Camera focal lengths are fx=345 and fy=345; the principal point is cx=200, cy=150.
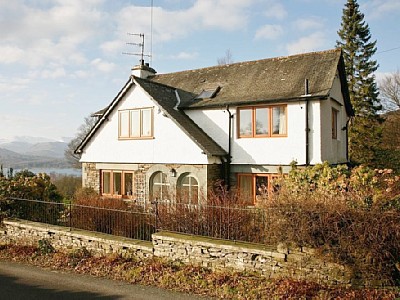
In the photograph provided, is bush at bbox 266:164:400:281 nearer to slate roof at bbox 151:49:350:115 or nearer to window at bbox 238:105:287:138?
window at bbox 238:105:287:138

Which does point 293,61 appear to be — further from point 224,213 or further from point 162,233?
point 162,233

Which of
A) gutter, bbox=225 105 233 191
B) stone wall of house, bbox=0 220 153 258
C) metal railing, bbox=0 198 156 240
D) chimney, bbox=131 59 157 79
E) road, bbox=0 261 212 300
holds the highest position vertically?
chimney, bbox=131 59 157 79

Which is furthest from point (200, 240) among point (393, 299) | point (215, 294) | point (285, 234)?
point (393, 299)

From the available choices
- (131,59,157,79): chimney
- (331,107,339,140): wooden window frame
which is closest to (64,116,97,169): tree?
(131,59,157,79): chimney

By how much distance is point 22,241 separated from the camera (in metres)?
12.3

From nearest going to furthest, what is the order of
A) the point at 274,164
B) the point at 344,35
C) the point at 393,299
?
the point at 393,299 → the point at 274,164 → the point at 344,35

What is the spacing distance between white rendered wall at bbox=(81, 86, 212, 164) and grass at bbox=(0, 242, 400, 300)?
686 centimetres

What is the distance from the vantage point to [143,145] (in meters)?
17.6

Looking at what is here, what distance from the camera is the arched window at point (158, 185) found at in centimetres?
1697

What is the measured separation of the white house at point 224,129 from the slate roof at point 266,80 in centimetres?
5

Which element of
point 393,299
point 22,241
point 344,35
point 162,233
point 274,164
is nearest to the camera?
point 393,299

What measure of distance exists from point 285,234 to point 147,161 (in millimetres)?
10493

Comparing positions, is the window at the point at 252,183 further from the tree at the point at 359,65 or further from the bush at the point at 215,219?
the tree at the point at 359,65

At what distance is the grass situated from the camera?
24.3ft
